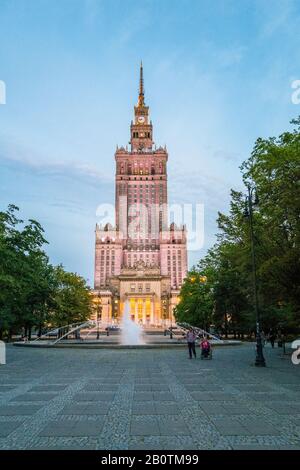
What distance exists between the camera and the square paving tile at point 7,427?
7862 mm

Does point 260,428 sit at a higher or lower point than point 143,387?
higher

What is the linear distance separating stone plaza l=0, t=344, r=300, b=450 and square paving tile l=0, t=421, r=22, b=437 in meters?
0.02

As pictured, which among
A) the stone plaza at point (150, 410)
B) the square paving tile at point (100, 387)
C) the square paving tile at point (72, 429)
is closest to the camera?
the stone plaza at point (150, 410)

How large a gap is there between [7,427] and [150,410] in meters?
3.66

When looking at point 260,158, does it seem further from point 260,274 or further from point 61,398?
point 61,398

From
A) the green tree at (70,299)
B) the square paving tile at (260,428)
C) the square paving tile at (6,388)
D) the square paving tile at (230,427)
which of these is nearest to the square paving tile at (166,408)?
the square paving tile at (230,427)

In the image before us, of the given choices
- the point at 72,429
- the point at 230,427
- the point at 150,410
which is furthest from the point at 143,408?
the point at 230,427

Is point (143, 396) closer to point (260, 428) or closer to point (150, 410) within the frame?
point (150, 410)

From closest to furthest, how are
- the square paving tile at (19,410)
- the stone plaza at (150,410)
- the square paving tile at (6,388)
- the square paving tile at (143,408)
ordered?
1. the stone plaza at (150,410)
2. the square paving tile at (19,410)
3. the square paving tile at (143,408)
4. the square paving tile at (6,388)

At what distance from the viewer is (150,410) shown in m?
10.1

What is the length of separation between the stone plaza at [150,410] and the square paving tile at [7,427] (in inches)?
0.8

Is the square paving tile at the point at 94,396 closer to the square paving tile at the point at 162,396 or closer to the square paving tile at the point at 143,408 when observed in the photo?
the square paving tile at the point at 143,408

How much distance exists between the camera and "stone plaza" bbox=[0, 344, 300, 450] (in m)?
7.34
